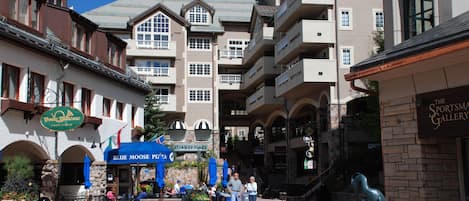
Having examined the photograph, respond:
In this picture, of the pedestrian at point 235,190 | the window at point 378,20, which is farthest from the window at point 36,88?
the window at point 378,20

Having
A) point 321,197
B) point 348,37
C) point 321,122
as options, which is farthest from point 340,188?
point 348,37

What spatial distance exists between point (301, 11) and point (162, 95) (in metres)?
17.7

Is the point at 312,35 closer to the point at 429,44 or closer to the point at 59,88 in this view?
the point at 59,88

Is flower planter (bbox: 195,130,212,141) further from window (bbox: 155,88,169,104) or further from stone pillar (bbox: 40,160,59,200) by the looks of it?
stone pillar (bbox: 40,160,59,200)

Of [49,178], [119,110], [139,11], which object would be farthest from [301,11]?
[139,11]

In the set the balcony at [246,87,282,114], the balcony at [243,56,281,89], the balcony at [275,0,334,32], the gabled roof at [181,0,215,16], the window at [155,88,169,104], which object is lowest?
the balcony at [246,87,282,114]

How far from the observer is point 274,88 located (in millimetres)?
44844

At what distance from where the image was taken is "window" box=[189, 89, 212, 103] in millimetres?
52438

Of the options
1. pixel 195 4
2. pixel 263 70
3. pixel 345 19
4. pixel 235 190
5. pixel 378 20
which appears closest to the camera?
pixel 235 190

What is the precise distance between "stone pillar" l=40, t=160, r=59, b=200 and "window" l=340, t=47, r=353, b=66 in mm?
21159

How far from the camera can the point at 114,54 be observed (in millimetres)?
26500

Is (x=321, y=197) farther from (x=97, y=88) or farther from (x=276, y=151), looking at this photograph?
(x=276, y=151)

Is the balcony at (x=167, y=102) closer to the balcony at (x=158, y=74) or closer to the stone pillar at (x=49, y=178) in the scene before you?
the balcony at (x=158, y=74)

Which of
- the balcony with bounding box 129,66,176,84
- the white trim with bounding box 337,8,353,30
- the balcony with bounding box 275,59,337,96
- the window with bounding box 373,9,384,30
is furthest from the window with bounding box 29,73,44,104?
the balcony with bounding box 129,66,176,84
